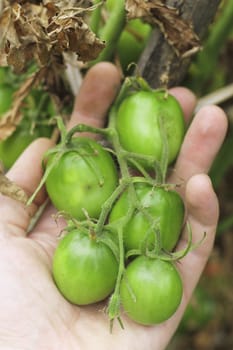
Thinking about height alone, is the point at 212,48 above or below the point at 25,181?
above

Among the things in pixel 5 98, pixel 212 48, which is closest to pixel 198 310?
pixel 212 48

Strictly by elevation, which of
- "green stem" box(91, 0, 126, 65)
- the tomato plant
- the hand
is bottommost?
the hand

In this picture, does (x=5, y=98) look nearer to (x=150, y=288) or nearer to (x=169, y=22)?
(x=169, y=22)

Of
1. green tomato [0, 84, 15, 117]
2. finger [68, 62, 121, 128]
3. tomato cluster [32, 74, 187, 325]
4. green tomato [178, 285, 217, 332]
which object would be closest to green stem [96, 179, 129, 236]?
tomato cluster [32, 74, 187, 325]

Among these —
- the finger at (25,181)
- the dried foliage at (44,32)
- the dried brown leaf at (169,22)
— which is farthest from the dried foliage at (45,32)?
the finger at (25,181)

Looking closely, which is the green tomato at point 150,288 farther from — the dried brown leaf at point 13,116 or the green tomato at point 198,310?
the green tomato at point 198,310

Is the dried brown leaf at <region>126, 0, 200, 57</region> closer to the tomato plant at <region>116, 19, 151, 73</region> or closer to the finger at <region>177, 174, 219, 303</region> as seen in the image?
the tomato plant at <region>116, 19, 151, 73</region>
